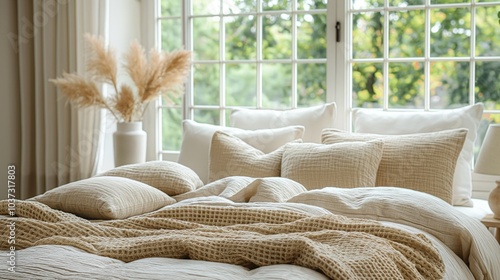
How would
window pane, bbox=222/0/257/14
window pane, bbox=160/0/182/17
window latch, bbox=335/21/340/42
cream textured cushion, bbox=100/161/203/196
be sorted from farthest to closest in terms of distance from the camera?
1. window pane, bbox=160/0/182/17
2. window pane, bbox=222/0/257/14
3. window latch, bbox=335/21/340/42
4. cream textured cushion, bbox=100/161/203/196

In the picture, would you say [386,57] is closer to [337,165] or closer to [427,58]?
[427,58]

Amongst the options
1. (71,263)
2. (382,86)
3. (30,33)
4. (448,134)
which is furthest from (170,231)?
(30,33)

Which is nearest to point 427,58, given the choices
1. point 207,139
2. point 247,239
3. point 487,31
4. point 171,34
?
point 487,31

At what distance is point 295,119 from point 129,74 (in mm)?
1189

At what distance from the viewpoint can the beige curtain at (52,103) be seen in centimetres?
502

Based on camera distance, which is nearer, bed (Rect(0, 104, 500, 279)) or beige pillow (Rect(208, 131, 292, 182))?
bed (Rect(0, 104, 500, 279))

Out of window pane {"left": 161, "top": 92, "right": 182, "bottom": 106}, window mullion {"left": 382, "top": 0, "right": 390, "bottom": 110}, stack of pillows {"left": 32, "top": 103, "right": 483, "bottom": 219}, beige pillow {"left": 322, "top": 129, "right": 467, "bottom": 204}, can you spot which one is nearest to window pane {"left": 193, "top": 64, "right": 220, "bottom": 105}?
window pane {"left": 161, "top": 92, "right": 182, "bottom": 106}

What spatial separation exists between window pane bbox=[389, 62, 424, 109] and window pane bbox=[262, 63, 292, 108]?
68 centimetres

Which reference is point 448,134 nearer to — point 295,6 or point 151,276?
point 295,6

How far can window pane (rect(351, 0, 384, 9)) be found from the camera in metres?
4.53

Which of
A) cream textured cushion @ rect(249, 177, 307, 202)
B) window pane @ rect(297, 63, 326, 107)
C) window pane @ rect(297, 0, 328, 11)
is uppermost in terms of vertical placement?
window pane @ rect(297, 0, 328, 11)

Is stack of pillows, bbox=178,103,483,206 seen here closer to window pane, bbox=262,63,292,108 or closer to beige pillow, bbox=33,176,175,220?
window pane, bbox=262,63,292,108

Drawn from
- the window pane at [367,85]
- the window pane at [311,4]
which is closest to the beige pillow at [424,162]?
the window pane at [367,85]

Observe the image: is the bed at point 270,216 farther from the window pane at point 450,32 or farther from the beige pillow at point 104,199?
the window pane at point 450,32
